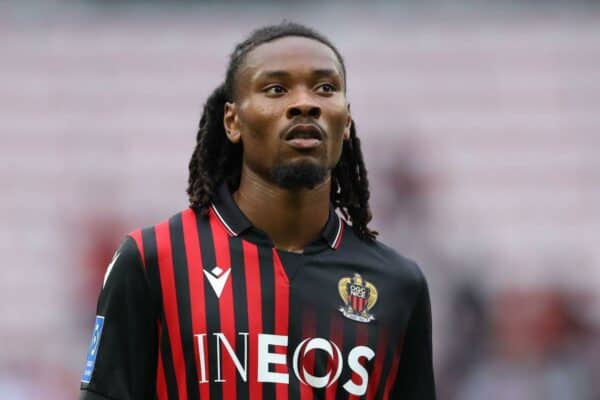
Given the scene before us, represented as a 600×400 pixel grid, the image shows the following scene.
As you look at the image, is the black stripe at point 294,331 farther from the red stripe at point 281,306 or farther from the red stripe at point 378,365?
the red stripe at point 378,365

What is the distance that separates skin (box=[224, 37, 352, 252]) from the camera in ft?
10.7

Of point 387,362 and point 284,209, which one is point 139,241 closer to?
point 284,209

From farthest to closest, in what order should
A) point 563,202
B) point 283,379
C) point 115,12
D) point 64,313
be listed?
point 115,12 < point 563,202 < point 64,313 < point 283,379

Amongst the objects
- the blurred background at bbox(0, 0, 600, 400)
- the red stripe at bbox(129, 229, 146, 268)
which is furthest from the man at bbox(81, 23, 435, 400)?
the blurred background at bbox(0, 0, 600, 400)

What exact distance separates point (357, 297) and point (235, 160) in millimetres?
521

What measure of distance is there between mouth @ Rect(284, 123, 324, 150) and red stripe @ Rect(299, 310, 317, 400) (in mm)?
424

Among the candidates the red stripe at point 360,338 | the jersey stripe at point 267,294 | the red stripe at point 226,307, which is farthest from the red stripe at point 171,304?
the red stripe at point 360,338

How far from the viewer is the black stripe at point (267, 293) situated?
3.18 m

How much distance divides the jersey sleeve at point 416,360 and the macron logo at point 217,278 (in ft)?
1.72

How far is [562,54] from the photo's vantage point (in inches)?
500

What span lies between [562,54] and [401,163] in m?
3.46

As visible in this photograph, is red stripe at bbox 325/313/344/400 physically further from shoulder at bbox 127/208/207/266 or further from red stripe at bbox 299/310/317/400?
shoulder at bbox 127/208/207/266

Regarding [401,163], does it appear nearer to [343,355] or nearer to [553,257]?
[553,257]

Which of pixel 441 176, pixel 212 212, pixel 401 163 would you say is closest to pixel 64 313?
pixel 401 163
